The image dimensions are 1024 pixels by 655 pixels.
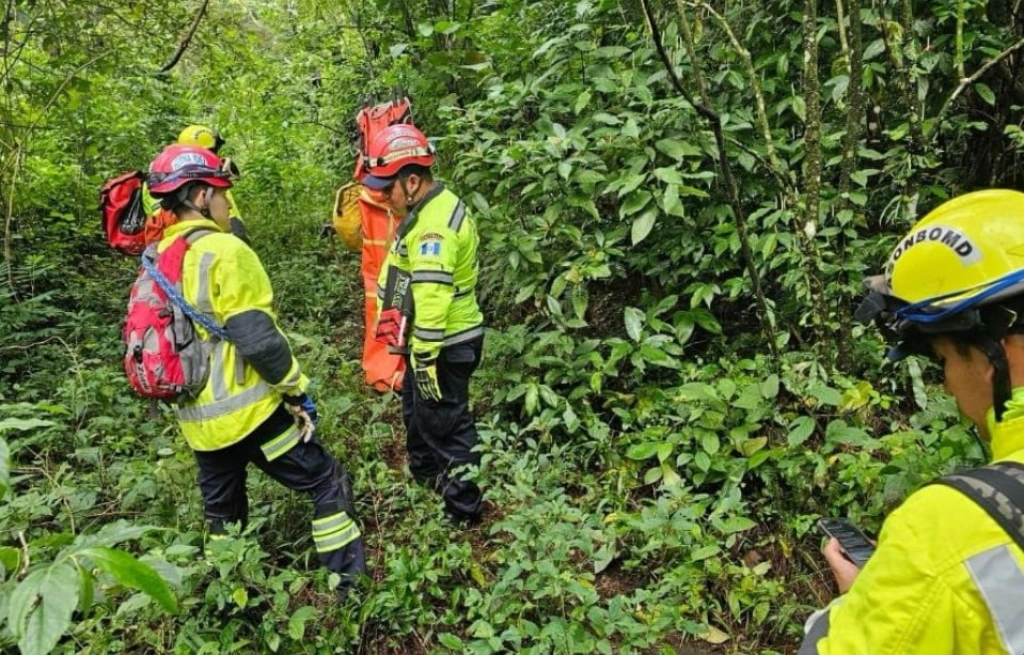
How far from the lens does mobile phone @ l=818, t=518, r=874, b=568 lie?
1657 millimetres

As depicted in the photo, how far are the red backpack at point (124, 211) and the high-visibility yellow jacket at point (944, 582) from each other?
4.20 metres

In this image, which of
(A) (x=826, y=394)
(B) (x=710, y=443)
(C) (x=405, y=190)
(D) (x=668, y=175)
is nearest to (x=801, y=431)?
(A) (x=826, y=394)

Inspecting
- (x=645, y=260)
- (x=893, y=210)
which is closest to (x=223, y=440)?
(x=645, y=260)

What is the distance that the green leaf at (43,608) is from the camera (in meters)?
0.95

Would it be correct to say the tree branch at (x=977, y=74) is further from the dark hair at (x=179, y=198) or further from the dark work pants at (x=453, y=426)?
the dark hair at (x=179, y=198)

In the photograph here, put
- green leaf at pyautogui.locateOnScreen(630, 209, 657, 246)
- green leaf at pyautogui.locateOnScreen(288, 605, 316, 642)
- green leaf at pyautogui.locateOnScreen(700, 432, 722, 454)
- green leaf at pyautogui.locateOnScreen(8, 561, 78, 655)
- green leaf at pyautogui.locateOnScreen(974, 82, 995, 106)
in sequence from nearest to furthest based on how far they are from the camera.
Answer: green leaf at pyautogui.locateOnScreen(8, 561, 78, 655) < green leaf at pyautogui.locateOnScreen(288, 605, 316, 642) < green leaf at pyautogui.locateOnScreen(700, 432, 722, 454) < green leaf at pyautogui.locateOnScreen(974, 82, 995, 106) < green leaf at pyautogui.locateOnScreen(630, 209, 657, 246)

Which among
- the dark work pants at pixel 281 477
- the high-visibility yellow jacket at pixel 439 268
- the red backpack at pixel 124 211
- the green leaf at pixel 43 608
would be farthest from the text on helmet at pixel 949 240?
the red backpack at pixel 124 211

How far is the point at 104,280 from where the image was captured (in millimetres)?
7098

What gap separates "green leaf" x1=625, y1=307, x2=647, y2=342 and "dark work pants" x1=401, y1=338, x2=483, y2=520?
0.91 meters

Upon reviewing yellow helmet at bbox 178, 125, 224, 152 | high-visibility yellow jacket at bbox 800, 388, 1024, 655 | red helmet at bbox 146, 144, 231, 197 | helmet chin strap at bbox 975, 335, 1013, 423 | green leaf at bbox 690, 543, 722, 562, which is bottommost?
green leaf at bbox 690, 543, 722, 562

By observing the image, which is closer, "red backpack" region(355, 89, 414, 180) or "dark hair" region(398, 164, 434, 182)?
"dark hair" region(398, 164, 434, 182)

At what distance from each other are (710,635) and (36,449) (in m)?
4.36

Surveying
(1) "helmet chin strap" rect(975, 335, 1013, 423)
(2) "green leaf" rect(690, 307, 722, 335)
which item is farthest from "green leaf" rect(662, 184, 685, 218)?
(1) "helmet chin strap" rect(975, 335, 1013, 423)

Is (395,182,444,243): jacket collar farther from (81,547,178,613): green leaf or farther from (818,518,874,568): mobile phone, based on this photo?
(81,547,178,613): green leaf
